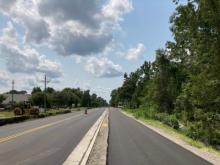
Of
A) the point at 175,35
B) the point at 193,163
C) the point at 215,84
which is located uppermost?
the point at 175,35

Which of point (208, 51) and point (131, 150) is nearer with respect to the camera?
point (131, 150)

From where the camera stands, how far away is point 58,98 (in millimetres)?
169000

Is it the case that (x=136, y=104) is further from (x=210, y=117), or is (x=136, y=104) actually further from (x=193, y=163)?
(x=193, y=163)

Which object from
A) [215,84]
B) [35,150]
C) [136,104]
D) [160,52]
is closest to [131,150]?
[35,150]

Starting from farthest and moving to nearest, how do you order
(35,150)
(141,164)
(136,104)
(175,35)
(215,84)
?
(136,104)
(175,35)
(215,84)
(35,150)
(141,164)

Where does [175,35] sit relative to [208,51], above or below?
above

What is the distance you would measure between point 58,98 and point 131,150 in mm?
151403

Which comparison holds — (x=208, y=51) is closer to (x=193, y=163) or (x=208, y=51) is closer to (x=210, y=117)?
(x=210, y=117)

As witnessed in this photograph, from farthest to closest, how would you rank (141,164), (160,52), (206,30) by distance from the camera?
(160,52)
(206,30)
(141,164)

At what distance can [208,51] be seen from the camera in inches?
1164

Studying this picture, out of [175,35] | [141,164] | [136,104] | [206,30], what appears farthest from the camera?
[136,104]

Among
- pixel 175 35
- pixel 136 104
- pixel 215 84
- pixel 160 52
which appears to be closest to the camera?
pixel 215 84

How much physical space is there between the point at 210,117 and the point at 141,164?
55.1 ft

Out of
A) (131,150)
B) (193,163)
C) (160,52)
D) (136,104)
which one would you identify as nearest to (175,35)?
(131,150)
